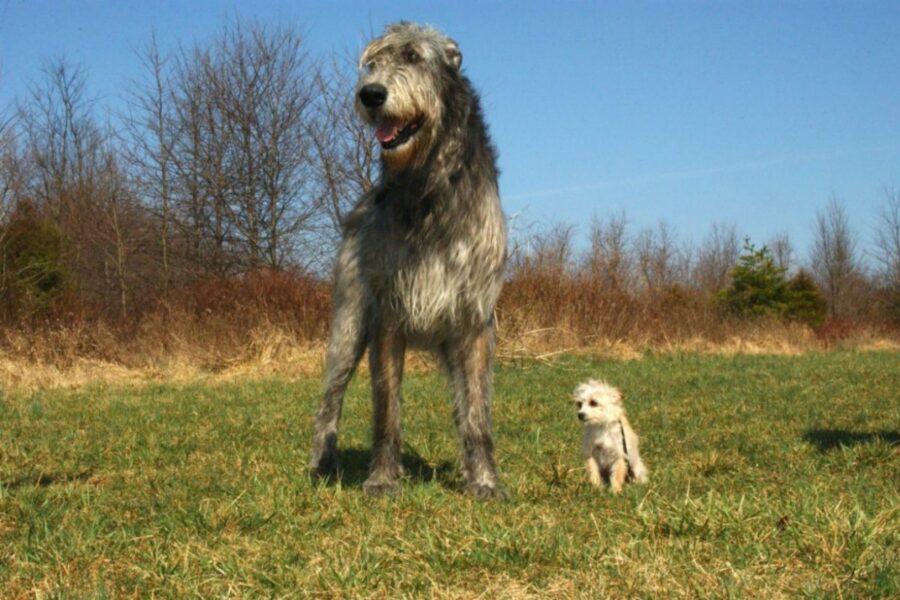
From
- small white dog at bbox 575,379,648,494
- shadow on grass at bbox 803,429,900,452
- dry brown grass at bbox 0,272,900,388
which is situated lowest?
shadow on grass at bbox 803,429,900,452

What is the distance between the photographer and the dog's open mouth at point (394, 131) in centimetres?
429

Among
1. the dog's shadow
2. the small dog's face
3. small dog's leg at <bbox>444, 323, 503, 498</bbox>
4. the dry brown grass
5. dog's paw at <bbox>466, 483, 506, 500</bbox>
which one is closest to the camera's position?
dog's paw at <bbox>466, 483, 506, 500</bbox>

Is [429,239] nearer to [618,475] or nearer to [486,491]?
[486,491]

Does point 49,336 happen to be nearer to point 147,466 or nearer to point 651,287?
point 147,466

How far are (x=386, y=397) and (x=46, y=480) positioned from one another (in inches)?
88.1

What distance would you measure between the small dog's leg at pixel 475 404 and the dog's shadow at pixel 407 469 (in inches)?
11.4

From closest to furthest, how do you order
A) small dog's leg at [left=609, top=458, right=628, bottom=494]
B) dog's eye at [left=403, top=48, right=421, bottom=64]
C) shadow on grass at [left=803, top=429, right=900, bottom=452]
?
dog's eye at [left=403, top=48, right=421, bottom=64], small dog's leg at [left=609, top=458, right=628, bottom=494], shadow on grass at [left=803, top=429, right=900, bottom=452]

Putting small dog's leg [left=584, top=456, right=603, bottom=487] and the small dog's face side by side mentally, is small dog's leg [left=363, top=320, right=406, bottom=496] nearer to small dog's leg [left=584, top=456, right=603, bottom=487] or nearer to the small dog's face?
small dog's leg [left=584, top=456, right=603, bottom=487]

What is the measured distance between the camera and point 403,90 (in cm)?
421

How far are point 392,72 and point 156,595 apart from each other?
8.54 feet

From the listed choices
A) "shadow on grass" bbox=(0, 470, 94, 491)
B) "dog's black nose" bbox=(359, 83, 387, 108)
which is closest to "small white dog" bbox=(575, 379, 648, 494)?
"dog's black nose" bbox=(359, 83, 387, 108)

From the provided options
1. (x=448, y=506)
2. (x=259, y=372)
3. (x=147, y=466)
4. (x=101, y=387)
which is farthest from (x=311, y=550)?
(x=259, y=372)

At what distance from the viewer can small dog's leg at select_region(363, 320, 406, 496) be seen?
4742 millimetres

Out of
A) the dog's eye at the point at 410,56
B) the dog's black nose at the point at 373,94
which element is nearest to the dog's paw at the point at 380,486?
the dog's black nose at the point at 373,94
